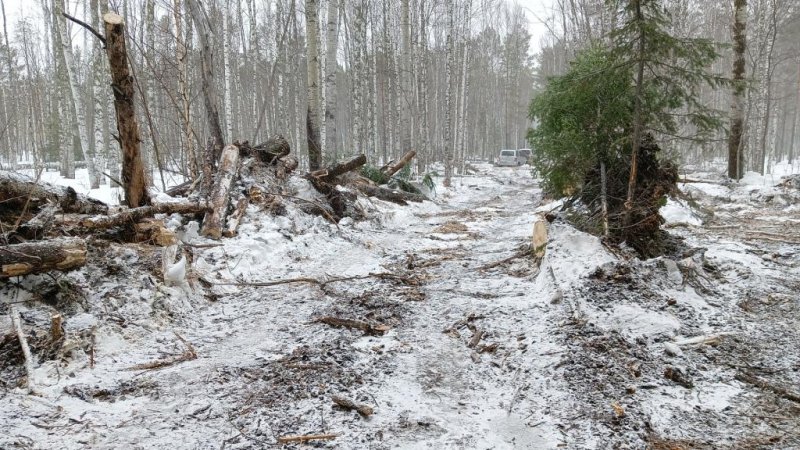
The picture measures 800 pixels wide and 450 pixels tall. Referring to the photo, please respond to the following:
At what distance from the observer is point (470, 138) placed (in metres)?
50.7

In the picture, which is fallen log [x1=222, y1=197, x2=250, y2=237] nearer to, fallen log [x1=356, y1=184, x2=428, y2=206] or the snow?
fallen log [x1=356, y1=184, x2=428, y2=206]

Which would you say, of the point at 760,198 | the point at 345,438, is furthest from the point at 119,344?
the point at 760,198

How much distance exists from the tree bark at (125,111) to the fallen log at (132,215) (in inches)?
11.3

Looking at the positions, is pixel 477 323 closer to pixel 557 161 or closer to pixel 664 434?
pixel 664 434

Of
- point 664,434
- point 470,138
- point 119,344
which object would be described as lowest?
point 664,434

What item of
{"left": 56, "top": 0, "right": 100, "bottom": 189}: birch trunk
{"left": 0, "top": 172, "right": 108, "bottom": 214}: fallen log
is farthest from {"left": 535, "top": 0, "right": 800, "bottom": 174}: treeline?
{"left": 56, "top": 0, "right": 100, "bottom": 189}: birch trunk

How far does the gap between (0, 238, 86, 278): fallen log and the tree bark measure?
1.89 metres

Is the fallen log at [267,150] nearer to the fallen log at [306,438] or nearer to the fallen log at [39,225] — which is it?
the fallen log at [39,225]

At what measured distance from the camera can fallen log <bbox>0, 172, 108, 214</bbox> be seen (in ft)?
16.3

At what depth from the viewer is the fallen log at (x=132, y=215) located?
545 centimetres

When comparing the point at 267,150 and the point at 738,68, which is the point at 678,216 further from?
the point at 267,150

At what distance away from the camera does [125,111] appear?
5777mm

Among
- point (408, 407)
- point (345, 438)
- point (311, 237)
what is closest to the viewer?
point (345, 438)

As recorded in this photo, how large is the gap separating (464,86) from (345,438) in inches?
989
